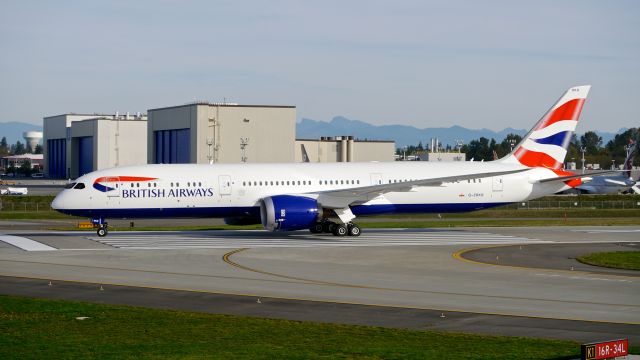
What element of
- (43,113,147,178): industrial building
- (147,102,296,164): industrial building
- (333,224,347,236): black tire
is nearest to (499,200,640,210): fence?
(147,102,296,164): industrial building

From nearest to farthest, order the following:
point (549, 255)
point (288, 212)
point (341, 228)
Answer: point (549, 255) < point (288, 212) < point (341, 228)

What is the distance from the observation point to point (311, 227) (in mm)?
45375

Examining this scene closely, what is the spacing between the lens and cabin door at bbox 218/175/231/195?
4594 centimetres

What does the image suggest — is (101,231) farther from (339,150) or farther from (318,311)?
(339,150)

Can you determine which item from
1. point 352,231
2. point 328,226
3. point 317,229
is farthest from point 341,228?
point 317,229

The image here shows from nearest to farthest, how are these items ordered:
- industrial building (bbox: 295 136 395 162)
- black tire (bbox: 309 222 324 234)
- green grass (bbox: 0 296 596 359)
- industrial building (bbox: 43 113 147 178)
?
1. green grass (bbox: 0 296 596 359)
2. black tire (bbox: 309 222 324 234)
3. industrial building (bbox: 295 136 395 162)
4. industrial building (bbox: 43 113 147 178)

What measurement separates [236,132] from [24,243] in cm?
6523

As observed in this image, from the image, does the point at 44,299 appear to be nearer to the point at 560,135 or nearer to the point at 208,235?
the point at 208,235

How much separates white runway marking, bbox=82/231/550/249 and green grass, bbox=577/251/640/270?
695 centimetres

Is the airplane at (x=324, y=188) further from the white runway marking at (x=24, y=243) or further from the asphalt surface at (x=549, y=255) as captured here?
the asphalt surface at (x=549, y=255)

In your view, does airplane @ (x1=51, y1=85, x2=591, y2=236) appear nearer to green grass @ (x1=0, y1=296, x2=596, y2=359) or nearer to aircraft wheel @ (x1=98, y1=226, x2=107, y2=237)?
aircraft wheel @ (x1=98, y1=226, x2=107, y2=237)

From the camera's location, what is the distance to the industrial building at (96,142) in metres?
137

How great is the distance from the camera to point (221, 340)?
61.9 ft

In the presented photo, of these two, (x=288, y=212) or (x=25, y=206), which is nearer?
(x=288, y=212)
